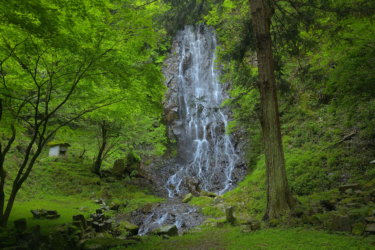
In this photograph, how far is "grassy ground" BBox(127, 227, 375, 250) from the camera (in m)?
3.75

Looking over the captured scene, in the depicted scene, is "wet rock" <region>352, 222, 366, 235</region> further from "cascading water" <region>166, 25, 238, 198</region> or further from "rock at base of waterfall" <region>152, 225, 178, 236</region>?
"cascading water" <region>166, 25, 238, 198</region>

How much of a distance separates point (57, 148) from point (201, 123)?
424 inches

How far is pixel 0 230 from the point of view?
14.6ft

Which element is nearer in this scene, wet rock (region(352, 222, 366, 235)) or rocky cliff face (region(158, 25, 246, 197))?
wet rock (region(352, 222, 366, 235))

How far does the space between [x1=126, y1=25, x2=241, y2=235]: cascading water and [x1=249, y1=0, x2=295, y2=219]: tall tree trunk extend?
7.90 feet

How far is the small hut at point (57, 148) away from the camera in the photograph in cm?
1522

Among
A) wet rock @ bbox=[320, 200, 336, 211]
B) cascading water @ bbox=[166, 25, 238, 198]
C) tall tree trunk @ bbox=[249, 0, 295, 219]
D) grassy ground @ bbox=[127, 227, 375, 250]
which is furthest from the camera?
cascading water @ bbox=[166, 25, 238, 198]

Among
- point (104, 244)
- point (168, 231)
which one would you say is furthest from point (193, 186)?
point (104, 244)

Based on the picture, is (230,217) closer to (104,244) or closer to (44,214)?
(104,244)

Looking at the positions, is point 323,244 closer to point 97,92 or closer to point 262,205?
point 262,205

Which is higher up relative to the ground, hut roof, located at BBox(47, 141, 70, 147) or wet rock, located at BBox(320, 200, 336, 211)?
hut roof, located at BBox(47, 141, 70, 147)

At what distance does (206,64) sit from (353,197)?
2142 centimetres

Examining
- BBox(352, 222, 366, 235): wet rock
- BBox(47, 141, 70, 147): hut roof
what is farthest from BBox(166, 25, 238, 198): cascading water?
BBox(352, 222, 366, 235): wet rock

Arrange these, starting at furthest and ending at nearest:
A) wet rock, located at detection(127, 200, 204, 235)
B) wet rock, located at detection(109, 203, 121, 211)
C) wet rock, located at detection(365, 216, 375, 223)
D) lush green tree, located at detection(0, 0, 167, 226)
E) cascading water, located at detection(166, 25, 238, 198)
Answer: cascading water, located at detection(166, 25, 238, 198), wet rock, located at detection(109, 203, 121, 211), wet rock, located at detection(127, 200, 204, 235), lush green tree, located at detection(0, 0, 167, 226), wet rock, located at detection(365, 216, 375, 223)
